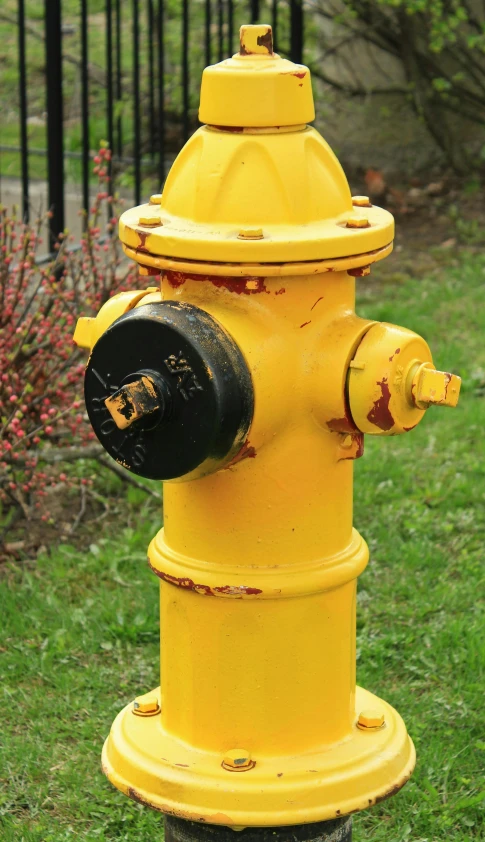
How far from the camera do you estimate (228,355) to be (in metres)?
1.74

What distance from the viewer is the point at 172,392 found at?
170 centimetres

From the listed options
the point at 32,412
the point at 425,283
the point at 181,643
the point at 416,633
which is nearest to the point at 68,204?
the point at 425,283

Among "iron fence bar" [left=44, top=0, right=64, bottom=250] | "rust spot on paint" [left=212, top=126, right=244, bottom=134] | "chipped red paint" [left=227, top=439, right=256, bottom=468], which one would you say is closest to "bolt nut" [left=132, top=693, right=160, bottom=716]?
"chipped red paint" [left=227, top=439, right=256, bottom=468]

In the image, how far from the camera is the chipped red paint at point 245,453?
71.0 inches

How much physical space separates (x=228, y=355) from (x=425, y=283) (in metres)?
4.58

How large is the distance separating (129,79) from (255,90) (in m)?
7.55

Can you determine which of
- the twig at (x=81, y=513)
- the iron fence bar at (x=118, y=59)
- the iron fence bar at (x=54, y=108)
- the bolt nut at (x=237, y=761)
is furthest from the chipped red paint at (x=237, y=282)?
the iron fence bar at (x=118, y=59)

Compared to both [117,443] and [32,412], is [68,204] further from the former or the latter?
[117,443]

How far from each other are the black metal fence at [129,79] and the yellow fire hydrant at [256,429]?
108 inches

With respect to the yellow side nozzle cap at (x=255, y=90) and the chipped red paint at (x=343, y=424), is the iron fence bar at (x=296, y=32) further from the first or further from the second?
the chipped red paint at (x=343, y=424)

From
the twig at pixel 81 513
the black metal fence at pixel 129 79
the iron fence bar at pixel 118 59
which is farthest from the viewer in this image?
the iron fence bar at pixel 118 59

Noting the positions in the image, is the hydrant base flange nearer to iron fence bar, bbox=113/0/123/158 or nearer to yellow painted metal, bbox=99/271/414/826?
yellow painted metal, bbox=99/271/414/826

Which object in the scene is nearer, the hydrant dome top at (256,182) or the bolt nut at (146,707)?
the hydrant dome top at (256,182)

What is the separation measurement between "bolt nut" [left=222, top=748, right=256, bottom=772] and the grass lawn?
696 millimetres
